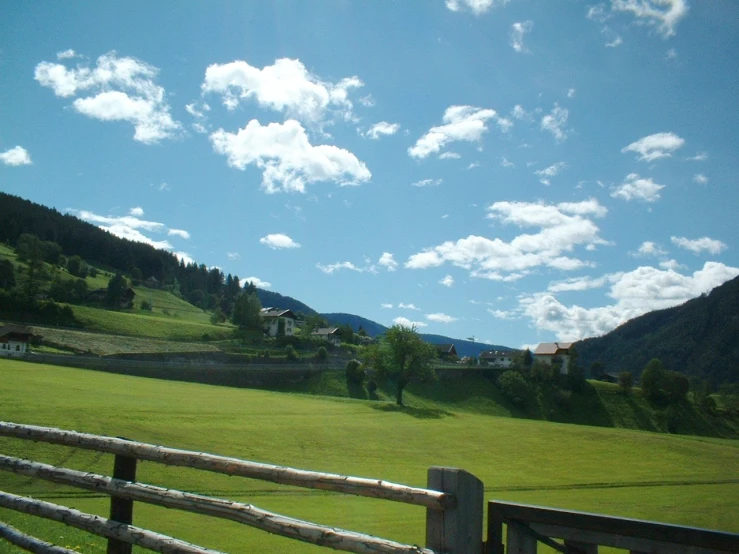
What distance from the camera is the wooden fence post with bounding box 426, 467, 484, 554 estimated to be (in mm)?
4020

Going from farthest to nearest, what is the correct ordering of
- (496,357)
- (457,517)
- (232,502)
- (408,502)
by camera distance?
(496,357), (232,502), (408,502), (457,517)

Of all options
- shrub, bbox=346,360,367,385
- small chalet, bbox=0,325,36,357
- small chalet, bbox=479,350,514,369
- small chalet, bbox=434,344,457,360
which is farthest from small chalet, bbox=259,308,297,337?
small chalet, bbox=0,325,36,357

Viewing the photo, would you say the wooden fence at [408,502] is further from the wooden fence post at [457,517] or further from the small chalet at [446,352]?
the small chalet at [446,352]

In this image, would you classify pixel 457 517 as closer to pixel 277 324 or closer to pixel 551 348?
pixel 277 324

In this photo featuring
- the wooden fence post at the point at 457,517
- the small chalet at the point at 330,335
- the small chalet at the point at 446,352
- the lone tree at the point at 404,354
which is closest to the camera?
the wooden fence post at the point at 457,517

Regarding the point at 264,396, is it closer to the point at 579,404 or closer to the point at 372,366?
the point at 372,366

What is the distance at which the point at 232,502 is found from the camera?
5.27 m

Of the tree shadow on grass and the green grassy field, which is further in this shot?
the tree shadow on grass

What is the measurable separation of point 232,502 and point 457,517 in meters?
2.25

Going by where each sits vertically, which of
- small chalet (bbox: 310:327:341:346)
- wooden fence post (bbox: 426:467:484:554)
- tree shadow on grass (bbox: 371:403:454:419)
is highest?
small chalet (bbox: 310:327:341:346)

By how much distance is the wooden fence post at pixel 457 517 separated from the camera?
4.02 m

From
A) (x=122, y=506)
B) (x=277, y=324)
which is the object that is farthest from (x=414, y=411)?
(x=277, y=324)

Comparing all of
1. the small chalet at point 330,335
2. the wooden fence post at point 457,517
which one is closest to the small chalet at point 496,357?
the small chalet at point 330,335

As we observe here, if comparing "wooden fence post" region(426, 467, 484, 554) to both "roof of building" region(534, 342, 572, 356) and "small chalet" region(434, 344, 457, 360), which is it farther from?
"roof of building" region(534, 342, 572, 356)
